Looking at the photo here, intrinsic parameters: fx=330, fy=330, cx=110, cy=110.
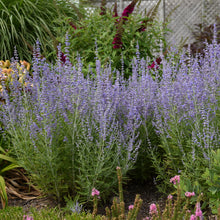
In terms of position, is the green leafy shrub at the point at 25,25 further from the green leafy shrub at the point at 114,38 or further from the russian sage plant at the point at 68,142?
the russian sage plant at the point at 68,142

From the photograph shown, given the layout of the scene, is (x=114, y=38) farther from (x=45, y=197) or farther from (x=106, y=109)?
(x=45, y=197)

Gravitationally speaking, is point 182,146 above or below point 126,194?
above

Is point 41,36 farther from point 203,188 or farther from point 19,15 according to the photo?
point 203,188

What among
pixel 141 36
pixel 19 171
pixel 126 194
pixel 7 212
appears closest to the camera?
pixel 7 212

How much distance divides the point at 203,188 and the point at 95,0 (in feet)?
31.7

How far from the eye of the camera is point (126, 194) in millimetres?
3318

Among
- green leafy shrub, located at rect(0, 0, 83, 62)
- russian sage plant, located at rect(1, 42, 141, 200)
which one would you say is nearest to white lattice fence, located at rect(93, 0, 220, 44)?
green leafy shrub, located at rect(0, 0, 83, 62)

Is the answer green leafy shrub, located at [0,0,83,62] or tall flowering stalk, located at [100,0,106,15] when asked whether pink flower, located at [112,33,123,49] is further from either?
green leafy shrub, located at [0,0,83,62]

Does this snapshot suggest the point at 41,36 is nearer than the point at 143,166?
No

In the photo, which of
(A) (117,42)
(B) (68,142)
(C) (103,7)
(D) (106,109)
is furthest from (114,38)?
(B) (68,142)

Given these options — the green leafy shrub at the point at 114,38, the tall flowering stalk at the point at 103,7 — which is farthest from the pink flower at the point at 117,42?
the tall flowering stalk at the point at 103,7

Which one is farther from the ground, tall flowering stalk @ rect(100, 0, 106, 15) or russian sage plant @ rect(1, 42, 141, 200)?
tall flowering stalk @ rect(100, 0, 106, 15)

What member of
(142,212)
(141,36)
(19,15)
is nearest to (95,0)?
(19,15)

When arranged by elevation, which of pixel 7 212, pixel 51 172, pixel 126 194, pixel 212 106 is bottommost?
pixel 126 194
